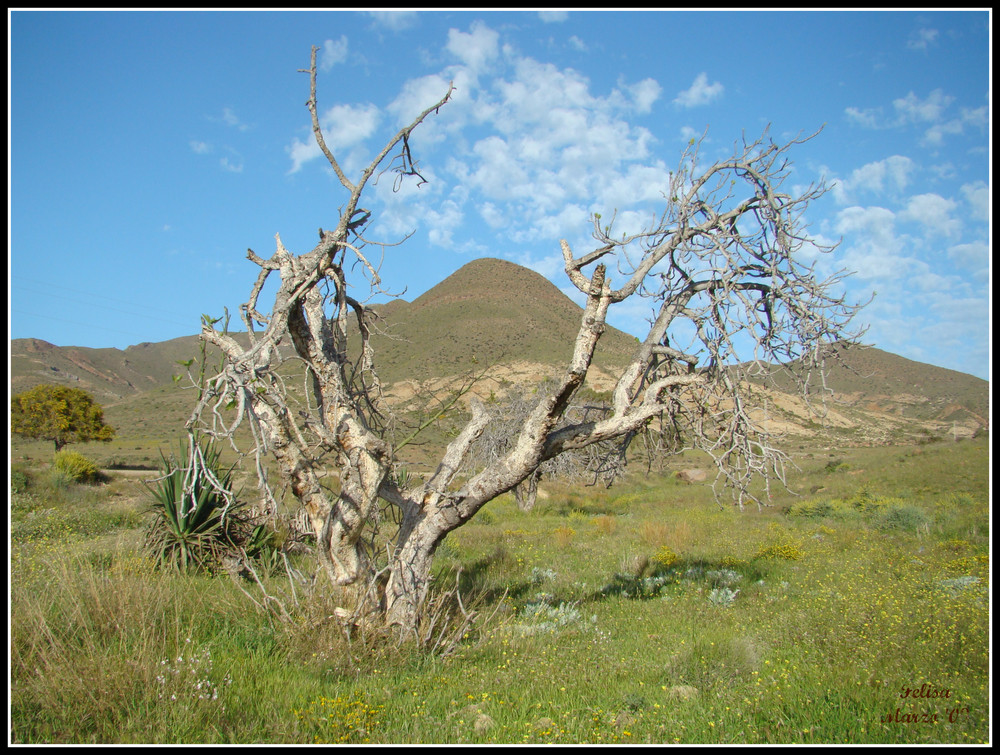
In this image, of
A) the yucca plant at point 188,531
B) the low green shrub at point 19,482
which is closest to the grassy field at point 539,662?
the yucca plant at point 188,531

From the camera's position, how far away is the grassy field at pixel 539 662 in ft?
12.2

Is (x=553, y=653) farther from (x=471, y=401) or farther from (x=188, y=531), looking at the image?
(x=188, y=531)

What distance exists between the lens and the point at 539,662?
5062mm

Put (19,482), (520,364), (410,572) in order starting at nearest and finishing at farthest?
(410,572) → (19,482) → (520,364)

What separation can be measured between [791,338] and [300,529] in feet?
19.2

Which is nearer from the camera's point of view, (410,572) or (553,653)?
(553,653)

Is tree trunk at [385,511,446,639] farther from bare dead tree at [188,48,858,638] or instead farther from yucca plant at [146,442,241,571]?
yucca plant at [146,442,241,571]

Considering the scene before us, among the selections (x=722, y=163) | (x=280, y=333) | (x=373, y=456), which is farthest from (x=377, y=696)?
(x=722, y=163)

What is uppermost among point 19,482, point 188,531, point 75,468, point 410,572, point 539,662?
point 410,572

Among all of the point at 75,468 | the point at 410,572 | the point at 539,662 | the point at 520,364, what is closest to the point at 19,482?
the point at 75,468

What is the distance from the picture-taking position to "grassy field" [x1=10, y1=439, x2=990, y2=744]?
373 cm

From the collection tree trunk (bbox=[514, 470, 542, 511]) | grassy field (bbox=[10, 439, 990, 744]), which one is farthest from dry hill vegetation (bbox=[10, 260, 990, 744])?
tree trunk (bbox=[514, 470, 542, 511])

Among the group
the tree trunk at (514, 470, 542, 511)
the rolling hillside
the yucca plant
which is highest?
the rolling hillside

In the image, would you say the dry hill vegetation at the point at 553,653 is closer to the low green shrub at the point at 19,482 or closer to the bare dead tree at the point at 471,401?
the bare dead tree at the point at 471,401
